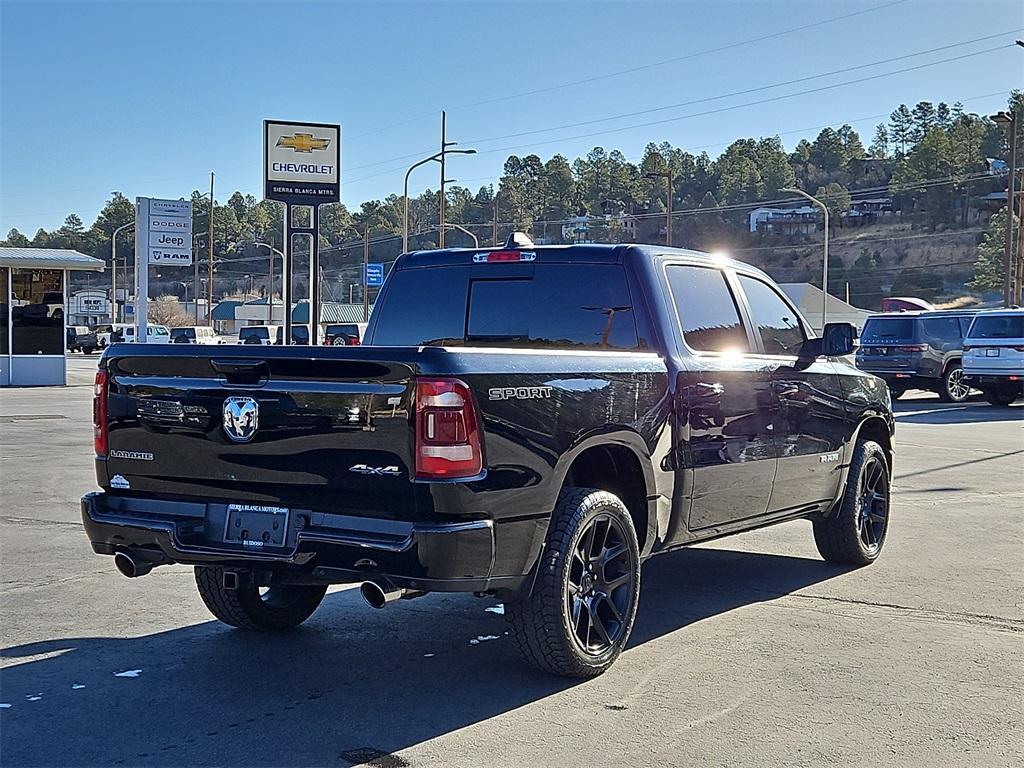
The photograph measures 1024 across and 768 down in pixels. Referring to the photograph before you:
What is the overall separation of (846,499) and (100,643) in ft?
16.1

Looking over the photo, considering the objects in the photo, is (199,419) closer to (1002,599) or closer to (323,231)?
(1002,599)

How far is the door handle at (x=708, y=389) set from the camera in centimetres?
630

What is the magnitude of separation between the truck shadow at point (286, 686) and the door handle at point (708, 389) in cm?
130

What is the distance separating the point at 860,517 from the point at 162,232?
4165 cm

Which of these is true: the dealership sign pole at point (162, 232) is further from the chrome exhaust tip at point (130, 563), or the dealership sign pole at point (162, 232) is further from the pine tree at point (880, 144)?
the pine tree at point (880, 144)

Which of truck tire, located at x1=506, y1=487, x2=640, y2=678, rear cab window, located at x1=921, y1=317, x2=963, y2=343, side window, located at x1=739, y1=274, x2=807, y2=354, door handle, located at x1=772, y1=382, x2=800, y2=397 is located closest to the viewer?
truck tire, located at x1=506, y1=487, x2=640, y2=678

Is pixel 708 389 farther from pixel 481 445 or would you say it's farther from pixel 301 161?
pixel 301 161

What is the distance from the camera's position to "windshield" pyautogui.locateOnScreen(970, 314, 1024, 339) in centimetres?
2409

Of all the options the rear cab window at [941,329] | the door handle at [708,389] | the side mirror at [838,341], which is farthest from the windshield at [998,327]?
the door handle at [708,389]

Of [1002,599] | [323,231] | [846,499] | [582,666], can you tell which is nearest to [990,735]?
[582,666]

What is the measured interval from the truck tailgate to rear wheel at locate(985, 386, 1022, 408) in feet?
73.1

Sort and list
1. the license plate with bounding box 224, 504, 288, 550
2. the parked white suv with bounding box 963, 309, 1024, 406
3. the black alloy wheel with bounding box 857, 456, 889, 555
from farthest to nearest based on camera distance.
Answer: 1. the parked white suv with bounding box 963, 309, 1024, 406
2. the black alloy wheel with bounding box 857, 456, 889, 555
3. the license plate with bounding box 224, 504, 288, 550

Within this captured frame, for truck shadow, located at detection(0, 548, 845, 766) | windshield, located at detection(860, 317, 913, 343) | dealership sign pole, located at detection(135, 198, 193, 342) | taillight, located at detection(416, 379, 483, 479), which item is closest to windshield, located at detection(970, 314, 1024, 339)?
windshield, located at detection(860, 317, 913, 343)

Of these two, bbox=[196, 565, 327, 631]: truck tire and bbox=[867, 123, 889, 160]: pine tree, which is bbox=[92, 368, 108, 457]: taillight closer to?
bbox=[196, 565, 327, 631]: truck tire
